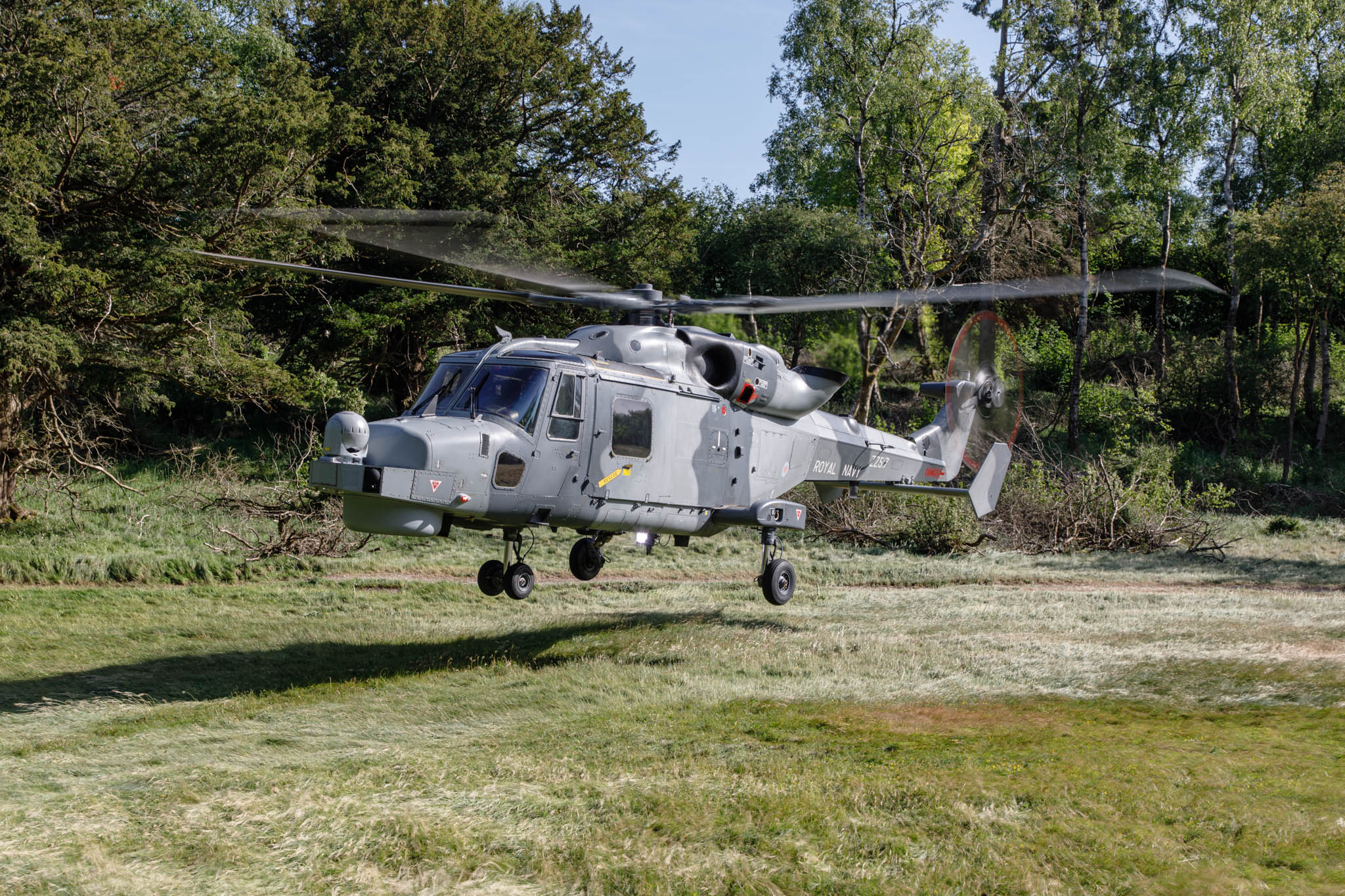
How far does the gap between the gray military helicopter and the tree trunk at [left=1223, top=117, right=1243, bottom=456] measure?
67.9 ft

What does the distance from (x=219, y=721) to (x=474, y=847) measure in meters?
4.55

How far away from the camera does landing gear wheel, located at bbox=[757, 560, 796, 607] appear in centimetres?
1237

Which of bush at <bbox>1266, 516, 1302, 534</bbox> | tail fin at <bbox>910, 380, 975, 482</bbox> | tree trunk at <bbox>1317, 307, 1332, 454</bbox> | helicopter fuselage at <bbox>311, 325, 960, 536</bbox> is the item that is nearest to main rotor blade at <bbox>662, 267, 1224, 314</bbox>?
helicopter fuselage at <bbox>311, 325, 960, 536</bbox>

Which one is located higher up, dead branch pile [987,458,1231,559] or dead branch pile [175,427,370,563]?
dead branch pile [987,458,1231,559]

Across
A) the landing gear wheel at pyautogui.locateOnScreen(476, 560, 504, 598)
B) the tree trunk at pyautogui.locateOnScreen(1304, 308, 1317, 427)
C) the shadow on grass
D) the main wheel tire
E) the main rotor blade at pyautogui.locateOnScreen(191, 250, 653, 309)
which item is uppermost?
the tree trunk at pyautogui.locateOnScreen(1304, 308, 1317, 427)

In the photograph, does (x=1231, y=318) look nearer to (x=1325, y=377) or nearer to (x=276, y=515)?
(x=1325, y=377)

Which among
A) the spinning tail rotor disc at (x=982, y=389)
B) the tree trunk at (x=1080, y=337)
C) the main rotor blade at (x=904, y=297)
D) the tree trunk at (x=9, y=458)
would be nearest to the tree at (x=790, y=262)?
the tree trunk at (x=1080, y=337)

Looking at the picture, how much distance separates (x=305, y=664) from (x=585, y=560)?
3.47 metres

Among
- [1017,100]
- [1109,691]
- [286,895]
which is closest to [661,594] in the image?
[1109,691]

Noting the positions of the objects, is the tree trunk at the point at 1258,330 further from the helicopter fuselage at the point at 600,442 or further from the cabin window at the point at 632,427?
→ the cabin window at the point at 632,427

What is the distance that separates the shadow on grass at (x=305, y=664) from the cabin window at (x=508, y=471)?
2.70 meters

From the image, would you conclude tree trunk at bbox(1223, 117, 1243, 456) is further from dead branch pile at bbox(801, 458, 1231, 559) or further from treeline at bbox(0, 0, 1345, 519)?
dead branch pile at bbox(801, 458, 1231, 559)

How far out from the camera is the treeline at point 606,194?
59.9ft

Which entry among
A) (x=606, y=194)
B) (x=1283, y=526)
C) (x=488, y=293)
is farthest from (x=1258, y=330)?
(x=488, y=293)
